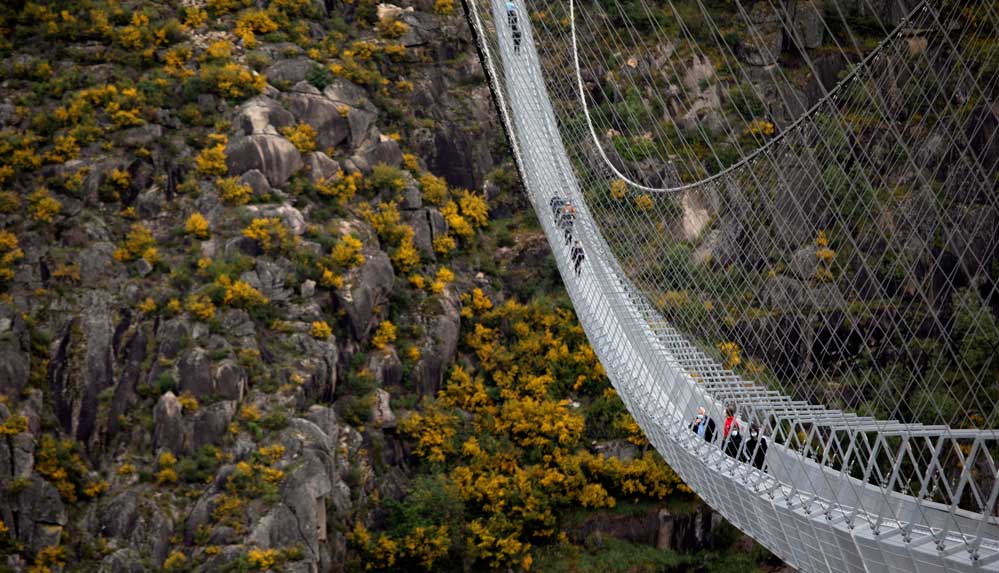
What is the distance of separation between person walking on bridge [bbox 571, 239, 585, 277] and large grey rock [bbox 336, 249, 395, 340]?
3984 millimetres

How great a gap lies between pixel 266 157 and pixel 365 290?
2534 millimetres

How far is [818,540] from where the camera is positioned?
26.8 feet

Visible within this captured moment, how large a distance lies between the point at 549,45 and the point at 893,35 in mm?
10730

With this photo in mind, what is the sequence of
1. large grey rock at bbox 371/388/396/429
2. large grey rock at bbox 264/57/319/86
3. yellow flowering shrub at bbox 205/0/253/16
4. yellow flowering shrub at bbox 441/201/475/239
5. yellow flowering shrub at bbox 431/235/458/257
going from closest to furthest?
large grey rock at bbox 371/388/396/429, yellow flowering shrub at bbox 431/235/458/257, yellow flowering shrub at bbox 441/201/475/239, large grey rock at bbox 264/57/319/86, yellow flowering shrub at bbox 205/0/253/16

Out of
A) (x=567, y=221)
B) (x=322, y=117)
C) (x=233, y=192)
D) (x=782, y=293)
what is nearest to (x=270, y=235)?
(x=233, y=192)

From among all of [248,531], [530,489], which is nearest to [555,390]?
[530,489]

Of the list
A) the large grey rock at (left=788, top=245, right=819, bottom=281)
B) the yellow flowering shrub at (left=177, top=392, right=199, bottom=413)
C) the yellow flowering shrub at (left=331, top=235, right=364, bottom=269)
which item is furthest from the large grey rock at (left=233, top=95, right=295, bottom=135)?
the large grey rock at (left=788, top=245, right=819, bottom=281)

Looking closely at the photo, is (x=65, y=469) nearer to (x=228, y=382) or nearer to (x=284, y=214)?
(x=228, y=382)

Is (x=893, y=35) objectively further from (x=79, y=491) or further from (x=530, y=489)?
(x=79, y=491)

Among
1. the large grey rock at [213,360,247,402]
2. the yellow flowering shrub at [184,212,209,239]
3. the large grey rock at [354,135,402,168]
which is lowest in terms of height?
the large grey rock at [213,360,247,402]

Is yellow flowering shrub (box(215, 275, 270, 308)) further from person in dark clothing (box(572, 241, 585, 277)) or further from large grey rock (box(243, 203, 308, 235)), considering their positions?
person in dark clothing (box(572, 241, 585, 277))

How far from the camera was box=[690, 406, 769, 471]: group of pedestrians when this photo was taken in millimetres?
9977

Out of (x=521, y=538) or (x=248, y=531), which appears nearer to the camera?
(x=248, y=531)

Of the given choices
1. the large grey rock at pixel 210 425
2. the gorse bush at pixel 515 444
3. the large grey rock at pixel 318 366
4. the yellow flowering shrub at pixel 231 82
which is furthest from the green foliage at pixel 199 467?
the yellow flowering shrub at pixel 231 82
